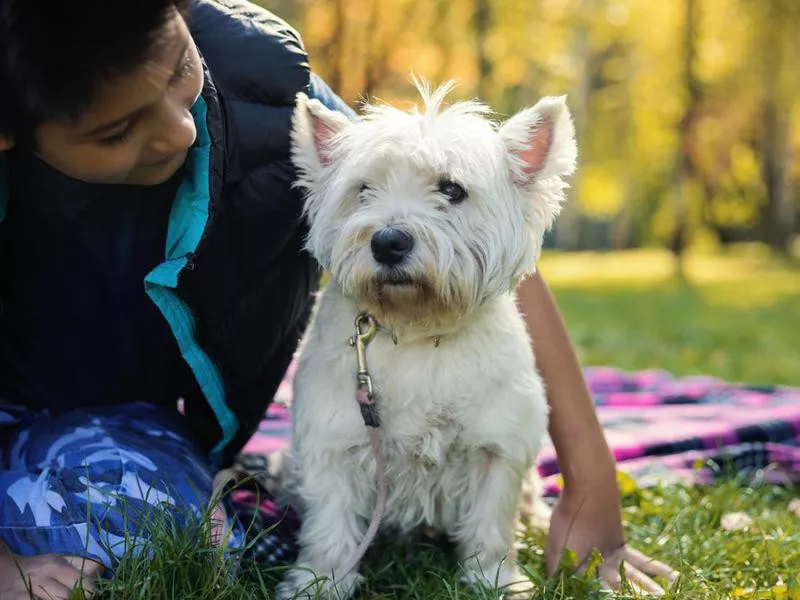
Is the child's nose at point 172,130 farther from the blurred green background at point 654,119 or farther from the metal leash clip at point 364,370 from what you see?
the blurred green background at point 654,119

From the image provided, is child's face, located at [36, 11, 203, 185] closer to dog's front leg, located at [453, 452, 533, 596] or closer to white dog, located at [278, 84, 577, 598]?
white dog, located at [278, 84, 577, 598]

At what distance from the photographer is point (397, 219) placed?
7.10ft

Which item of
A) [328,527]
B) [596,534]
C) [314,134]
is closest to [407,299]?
[314,134]

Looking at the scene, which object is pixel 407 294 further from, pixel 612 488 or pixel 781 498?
pixel 781 498

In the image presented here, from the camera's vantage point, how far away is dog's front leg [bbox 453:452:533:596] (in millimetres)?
2344

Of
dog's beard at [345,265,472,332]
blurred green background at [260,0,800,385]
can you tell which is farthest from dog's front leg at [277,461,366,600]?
blurred green background at [260,0,800,385]

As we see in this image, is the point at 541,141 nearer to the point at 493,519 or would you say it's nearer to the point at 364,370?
the point at 364,370

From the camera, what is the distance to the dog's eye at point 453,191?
2256mm

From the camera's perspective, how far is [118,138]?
188 cm

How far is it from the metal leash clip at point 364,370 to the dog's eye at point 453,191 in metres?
0.34

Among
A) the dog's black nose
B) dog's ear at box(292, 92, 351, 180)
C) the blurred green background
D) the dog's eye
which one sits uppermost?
dog's ear at box(292, 92, 351, 180)

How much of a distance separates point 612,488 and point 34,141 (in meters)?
1.67

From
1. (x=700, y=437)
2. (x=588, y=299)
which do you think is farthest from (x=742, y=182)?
(x=700, y=437)

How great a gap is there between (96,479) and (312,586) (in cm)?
57
